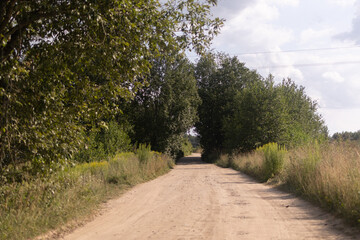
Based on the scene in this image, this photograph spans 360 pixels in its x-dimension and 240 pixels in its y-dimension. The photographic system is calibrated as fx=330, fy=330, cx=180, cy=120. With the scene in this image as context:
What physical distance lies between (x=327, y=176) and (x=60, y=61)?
7371 mm

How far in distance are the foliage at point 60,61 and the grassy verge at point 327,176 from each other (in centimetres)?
535

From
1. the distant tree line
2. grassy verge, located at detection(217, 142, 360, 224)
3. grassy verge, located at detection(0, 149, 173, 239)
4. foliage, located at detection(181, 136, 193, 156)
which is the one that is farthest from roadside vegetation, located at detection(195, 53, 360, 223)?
grassy verge, located at detection(0, 149, 173, 239)

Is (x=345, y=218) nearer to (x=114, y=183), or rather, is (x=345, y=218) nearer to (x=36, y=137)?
(x=36, y=137)

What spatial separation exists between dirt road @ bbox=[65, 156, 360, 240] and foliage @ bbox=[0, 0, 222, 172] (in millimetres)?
2154

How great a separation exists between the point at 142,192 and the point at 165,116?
2237 centimetres

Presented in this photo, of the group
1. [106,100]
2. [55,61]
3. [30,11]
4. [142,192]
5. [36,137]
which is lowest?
[142,192]

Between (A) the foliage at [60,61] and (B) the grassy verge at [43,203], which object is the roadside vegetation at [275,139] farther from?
(B) the grassy verge at [43,203]

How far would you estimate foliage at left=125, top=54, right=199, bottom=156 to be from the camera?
111ft

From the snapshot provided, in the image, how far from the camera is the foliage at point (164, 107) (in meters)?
33.8

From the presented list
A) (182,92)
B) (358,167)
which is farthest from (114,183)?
(182,92)

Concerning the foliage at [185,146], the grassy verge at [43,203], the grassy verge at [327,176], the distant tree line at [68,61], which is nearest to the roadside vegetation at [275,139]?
the grassy verge at [327,176]

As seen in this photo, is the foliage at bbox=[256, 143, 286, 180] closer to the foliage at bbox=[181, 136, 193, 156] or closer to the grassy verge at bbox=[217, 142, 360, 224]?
the grassy verge at bbox=[217, 142, 360, 224]

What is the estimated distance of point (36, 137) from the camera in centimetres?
662

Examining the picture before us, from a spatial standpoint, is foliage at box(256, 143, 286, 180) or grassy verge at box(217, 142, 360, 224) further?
foliage at box(256, 143, 286, 180)
